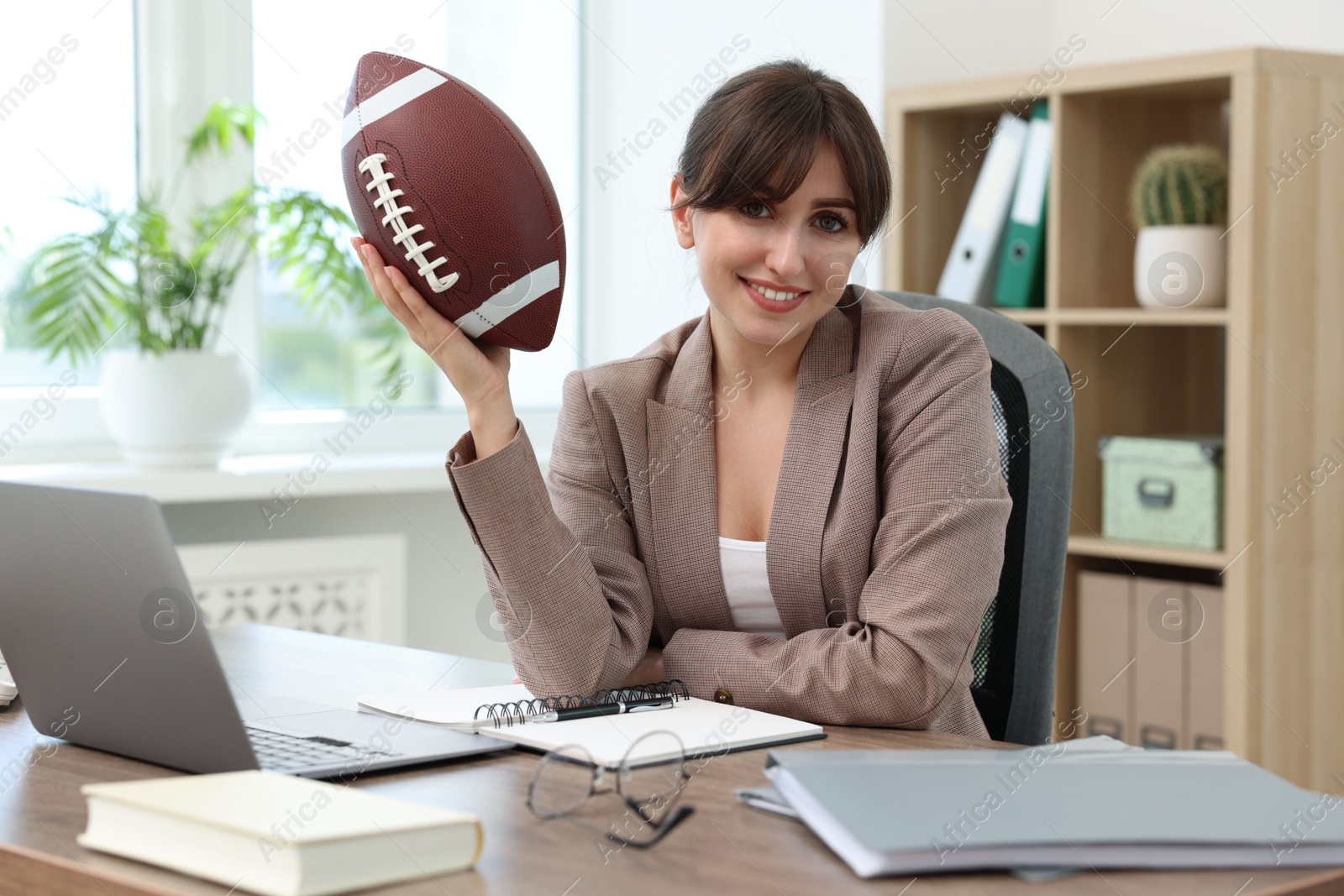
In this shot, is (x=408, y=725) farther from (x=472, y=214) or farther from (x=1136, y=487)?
(x=1136, y=487)

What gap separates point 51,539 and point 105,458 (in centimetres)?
172

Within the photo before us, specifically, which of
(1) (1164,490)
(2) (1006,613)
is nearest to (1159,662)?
(1) (1164,490)

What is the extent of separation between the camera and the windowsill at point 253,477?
7.56 feet

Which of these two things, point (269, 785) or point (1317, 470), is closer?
point (269, 785)

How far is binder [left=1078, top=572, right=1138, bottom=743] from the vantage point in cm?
257

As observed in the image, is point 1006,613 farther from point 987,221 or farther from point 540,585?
point 987,221

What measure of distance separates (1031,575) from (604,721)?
549 mm

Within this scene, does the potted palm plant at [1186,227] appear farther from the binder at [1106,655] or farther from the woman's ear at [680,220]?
the woman's ear at [680,220]

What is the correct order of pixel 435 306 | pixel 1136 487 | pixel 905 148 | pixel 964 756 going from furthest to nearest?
pixel 905 148, pixel 1136 487, pixel 435 306, pixel 964 756

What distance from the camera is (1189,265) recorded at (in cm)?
240

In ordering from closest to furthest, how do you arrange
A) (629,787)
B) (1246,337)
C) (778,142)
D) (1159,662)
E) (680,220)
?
(629,787)
(778,142)
(680,220)
(1246,337)
(1159,662)

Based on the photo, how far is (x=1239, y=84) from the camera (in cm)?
230

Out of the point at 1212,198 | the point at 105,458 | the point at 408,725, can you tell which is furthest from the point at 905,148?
the point at 408,725

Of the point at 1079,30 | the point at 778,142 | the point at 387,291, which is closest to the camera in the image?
the point at 387,291
